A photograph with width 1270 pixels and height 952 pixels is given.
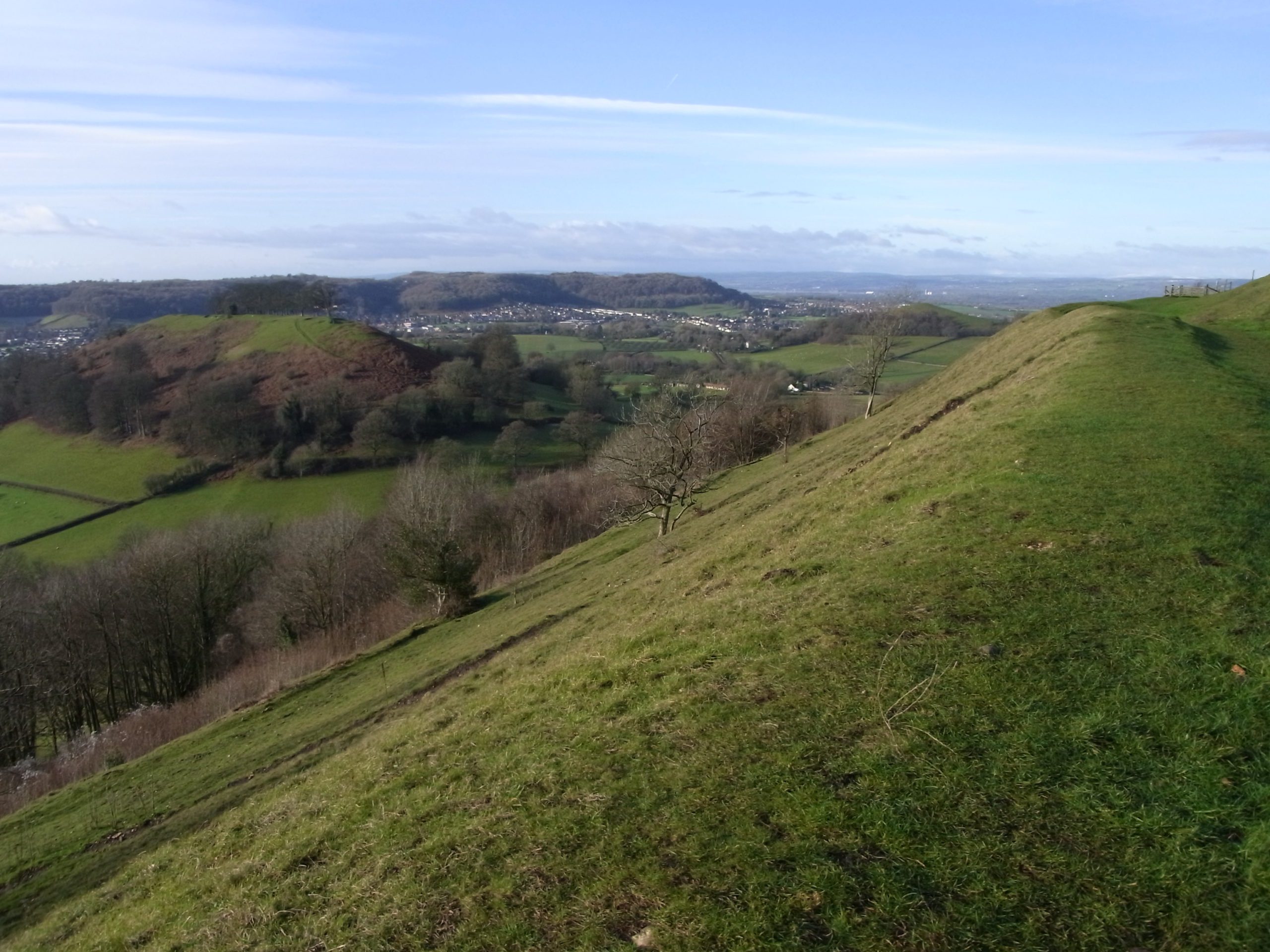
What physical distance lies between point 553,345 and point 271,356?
174 ft

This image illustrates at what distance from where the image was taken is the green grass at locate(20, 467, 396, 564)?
64312mm

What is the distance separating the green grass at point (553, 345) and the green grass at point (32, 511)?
2644 inches

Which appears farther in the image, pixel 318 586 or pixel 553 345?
pixel 553 345

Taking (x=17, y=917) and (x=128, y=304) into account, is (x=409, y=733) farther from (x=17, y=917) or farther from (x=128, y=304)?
(x=128, y=304)

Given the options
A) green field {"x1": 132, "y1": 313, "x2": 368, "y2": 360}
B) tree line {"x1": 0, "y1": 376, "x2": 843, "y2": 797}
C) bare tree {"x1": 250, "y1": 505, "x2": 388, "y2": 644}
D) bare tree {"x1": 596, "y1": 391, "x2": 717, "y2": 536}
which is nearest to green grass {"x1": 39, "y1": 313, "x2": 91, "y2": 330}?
green field {"x1": 132, "y1": 313, "x2": 368, "y2": 360}

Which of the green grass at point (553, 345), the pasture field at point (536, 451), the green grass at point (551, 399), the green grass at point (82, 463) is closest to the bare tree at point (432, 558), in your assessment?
the pasture field at point (536, 451)

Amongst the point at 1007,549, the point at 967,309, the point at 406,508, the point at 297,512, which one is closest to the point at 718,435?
the point at 406,508

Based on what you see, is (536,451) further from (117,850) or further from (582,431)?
(117,850)

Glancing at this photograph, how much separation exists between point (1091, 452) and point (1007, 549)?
5684 mm

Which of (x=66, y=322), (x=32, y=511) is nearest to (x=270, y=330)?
(x=32, y=511)

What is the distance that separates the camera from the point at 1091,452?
1720 centimetres

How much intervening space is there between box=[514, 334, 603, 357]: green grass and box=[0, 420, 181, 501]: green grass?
189ft

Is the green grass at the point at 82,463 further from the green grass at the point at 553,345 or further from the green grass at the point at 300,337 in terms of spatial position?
the green grass at the point at 553,345

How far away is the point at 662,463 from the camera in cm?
3331
